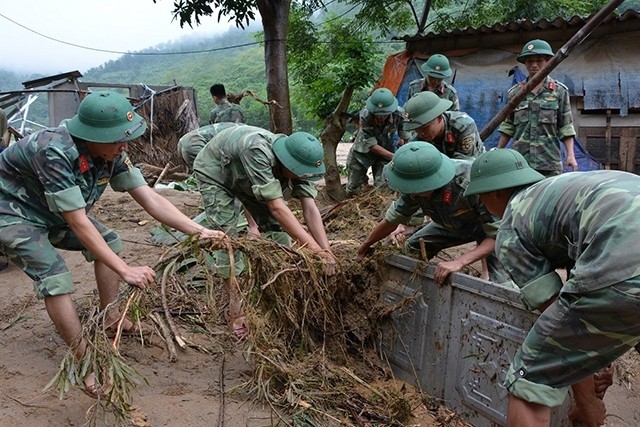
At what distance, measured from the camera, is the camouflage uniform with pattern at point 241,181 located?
3.35m

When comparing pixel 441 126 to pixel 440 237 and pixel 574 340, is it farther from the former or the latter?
pixel 574 340

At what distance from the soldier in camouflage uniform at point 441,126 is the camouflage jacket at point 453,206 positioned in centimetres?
65

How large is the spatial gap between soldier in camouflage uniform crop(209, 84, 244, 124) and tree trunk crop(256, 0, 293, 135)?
129 cm

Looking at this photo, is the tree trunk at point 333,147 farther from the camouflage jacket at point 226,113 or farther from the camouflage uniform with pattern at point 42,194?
the camouflage uniform with pattern at point 42,194

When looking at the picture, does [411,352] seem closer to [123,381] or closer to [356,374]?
[356,374]

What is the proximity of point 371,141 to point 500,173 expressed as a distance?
3781mm

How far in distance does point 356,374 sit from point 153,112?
9.07 meters

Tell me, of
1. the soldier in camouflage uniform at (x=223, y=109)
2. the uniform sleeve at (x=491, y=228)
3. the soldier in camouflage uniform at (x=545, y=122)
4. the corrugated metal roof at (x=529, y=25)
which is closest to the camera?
the uniform sleeve at (x=491, y=228)

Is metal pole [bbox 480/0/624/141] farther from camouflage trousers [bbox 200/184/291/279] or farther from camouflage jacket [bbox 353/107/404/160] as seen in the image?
camouflage trousers [bbox 200/184/291/279]

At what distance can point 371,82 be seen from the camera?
338 inches

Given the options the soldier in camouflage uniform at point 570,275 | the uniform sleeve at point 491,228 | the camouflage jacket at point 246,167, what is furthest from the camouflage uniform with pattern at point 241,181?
the soldier in camouflage uniform at point 570,275

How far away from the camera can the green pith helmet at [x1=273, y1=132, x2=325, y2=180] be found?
3.24 m

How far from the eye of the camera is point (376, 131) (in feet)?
19.9

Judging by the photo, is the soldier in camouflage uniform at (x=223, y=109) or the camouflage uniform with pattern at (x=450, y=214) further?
the soldier in camouflage uniform at (x=223, y=109)
